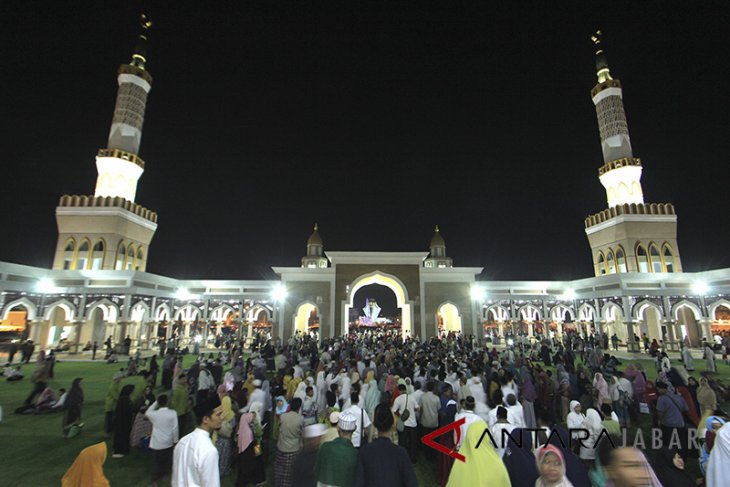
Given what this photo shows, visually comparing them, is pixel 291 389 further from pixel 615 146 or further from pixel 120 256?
pixel 615 146

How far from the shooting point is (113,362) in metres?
18.7

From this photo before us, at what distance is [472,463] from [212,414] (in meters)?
2.44

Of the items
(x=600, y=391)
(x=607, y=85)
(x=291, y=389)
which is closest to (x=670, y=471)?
(x=600, y=391)

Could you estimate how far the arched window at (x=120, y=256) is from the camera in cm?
2630

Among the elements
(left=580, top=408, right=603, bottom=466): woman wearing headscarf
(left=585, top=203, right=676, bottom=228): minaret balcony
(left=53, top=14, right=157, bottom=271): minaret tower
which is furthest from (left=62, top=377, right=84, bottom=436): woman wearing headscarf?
(left=585, top=203, right=676, bottom=228): minaret balcony

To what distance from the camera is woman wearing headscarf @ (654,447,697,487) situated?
132 inches

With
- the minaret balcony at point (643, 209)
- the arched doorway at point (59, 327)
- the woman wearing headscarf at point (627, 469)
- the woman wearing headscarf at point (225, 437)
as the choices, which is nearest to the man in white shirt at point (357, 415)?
the woman wearing headscarf at point (225, 437)

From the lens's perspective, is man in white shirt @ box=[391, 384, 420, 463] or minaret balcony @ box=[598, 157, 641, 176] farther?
minaret balcony @ box=[598, 157, 641, 176]

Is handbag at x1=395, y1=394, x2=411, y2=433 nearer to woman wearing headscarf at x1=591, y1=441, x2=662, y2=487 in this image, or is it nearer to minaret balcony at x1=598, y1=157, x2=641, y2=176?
woman wearing headscarf at x1=591, y1=441, x2=662, y2=487

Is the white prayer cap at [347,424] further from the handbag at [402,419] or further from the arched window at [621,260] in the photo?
the arched window at [621,260]

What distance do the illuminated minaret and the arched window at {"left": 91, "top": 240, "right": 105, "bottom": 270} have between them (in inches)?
163

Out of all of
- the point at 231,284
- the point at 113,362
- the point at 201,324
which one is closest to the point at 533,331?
the point at 231,284

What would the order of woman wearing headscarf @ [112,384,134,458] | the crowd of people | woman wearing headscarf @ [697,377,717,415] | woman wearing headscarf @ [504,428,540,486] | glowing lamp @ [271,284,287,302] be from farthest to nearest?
glowing lamp @ [271,284,287,302], woman wearing headscarf @ [112,384,134,458], woman wearing headscarf @ [697,377,717,415], woman wearing headscarf @ [504,428,540,486], the crowd of people

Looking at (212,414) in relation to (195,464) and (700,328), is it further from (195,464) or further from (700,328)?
(700,328)
